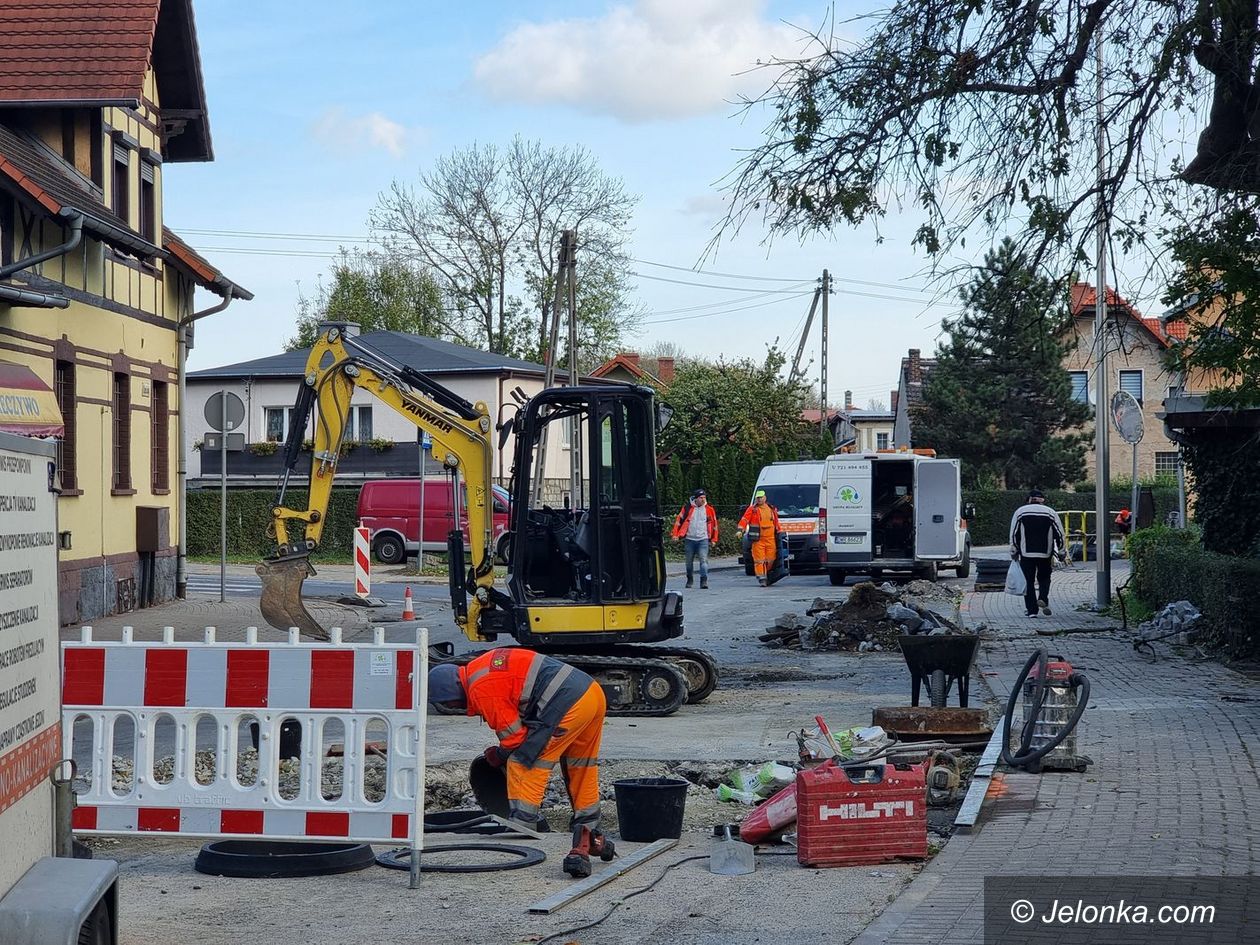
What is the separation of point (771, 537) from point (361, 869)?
76.5ft

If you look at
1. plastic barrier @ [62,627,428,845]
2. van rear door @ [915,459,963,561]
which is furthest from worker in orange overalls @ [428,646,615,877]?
van rear door @ [915,459,963,561]

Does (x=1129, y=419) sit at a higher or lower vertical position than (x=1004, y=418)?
lower

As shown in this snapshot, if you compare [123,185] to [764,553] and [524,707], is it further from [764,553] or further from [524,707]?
[524,707]

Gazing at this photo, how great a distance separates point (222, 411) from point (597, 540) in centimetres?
912

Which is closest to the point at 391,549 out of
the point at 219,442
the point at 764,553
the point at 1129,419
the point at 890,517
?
the point at 764,553

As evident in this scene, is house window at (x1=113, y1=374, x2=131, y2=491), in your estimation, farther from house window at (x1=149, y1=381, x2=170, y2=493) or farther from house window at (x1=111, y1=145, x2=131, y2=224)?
house window at (x1=111, y1=145, x2=131, y2=224)

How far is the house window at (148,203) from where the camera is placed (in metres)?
22.7

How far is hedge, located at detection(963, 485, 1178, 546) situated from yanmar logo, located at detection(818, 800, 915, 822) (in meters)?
46.5

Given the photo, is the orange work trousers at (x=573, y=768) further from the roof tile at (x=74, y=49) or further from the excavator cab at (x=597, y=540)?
the roof tile at (x=74, y=49)

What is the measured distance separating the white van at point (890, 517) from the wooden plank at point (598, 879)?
22.4 metres

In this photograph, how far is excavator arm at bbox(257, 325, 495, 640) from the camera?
47.8ft

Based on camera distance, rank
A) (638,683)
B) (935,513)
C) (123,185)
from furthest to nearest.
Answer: (935,513)
(123,185)
(638,683)

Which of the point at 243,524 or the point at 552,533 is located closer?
the point at 552,533

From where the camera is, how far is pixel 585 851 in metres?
7.29
